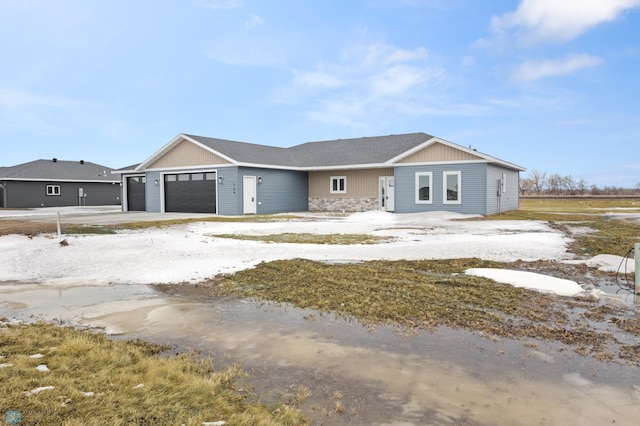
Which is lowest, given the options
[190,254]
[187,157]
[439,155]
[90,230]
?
[190,254]

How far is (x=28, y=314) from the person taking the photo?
17.2 feet

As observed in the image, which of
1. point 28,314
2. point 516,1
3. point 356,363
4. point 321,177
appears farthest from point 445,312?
point 321,177

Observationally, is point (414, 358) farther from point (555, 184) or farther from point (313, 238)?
point (555, 184)

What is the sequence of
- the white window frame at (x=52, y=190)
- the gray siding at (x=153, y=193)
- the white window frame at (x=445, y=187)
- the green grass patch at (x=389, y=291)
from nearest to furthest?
1. the green grass patch at (x=389, y=291)
2. the white window frame at (x=445, y=187)
3. the gray siding at (x=153, y=193)
4. the white window frame at (x=52, y=190)

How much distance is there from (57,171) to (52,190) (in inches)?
78.7

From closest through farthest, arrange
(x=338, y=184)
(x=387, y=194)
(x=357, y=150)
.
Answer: (x=387, y=194), (x=338, y=184), (x=357, y=150)

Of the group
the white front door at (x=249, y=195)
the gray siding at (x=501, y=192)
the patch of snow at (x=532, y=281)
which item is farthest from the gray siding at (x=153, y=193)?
the patch of snow at (x=532, y=281)

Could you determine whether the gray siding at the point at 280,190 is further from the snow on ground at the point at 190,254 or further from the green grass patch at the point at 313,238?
the snow on ground at the point at 190,254

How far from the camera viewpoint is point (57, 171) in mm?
39750

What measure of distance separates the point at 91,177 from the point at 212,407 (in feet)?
144

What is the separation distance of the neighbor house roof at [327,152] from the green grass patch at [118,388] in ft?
66.0

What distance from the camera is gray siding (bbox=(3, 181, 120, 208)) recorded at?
37.1 metres

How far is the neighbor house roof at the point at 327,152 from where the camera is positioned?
→ 2410 cm

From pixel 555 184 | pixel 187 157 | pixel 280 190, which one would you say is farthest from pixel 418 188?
pixel 555 184
